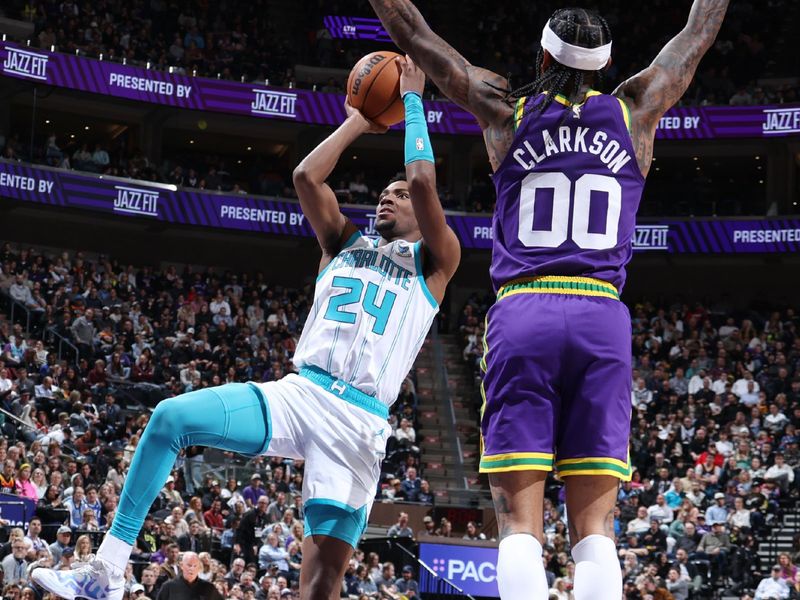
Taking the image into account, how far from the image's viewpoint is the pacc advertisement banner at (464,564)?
1788 cm

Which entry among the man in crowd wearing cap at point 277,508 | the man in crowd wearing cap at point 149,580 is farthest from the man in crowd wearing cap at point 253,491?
the man in crowd wearing cap at point 149,580

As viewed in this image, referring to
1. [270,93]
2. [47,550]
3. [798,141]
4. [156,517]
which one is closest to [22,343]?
[156,517]

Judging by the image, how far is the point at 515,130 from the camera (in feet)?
14.5

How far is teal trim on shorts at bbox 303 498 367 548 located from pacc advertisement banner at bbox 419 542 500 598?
1251 cm

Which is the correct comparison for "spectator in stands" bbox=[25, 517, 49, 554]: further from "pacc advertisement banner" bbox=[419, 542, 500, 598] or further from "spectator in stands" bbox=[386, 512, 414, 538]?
"spectator in stands" bbox=[386, 512, 414, 538]

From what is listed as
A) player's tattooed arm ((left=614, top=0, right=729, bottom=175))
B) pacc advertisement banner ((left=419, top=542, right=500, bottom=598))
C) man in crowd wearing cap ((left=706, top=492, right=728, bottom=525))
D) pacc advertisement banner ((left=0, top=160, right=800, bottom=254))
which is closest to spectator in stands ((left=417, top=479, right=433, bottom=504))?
pacc advertisement banner ((left=419, top=542, right=500, bottom=598))

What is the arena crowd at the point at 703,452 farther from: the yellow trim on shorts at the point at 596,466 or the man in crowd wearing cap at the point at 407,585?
the yellow trim on shorts at the point at 596,466

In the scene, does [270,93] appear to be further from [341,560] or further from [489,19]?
[341,560]

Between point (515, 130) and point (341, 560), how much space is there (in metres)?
2.42

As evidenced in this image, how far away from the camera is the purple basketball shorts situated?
Answer: 4.09m

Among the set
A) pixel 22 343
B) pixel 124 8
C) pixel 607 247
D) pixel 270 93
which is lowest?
pixel 607 247

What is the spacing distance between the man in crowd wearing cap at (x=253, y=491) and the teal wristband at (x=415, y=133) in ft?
42.5

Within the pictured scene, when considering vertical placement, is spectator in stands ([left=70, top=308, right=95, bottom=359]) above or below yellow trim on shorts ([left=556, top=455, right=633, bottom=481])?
above

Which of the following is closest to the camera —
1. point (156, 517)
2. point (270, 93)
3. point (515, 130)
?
point (515, 130)
